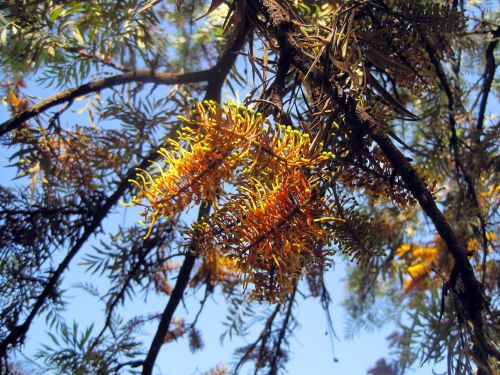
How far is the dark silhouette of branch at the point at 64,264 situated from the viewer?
3.85ft

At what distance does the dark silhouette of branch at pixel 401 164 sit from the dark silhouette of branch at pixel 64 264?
55 cm

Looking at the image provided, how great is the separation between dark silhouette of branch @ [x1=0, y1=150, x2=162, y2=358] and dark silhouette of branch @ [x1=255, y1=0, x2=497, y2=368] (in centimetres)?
55

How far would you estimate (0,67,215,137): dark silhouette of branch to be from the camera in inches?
49.1

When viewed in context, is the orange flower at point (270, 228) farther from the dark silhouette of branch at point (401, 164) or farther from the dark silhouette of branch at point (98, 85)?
the dark silhouette of branch at point (98, 85)

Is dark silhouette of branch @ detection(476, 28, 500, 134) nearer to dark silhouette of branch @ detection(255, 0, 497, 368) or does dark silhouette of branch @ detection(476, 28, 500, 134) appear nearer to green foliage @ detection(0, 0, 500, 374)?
green foliage @ detection(0, 0, 500, 374)

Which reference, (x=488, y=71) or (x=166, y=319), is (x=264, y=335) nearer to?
(x=166, y=319)

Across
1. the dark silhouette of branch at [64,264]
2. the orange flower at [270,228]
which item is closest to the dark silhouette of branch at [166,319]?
the dark silhouette of branch at [64,264]

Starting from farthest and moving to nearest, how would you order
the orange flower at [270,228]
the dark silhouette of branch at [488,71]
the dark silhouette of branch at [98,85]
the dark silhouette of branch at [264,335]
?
the dark silhouette of branch at [264,335]
the dark silhouette of branch at [488,71]
the dark silhouette of branch at [98,85]
the orange flower at [270,228]

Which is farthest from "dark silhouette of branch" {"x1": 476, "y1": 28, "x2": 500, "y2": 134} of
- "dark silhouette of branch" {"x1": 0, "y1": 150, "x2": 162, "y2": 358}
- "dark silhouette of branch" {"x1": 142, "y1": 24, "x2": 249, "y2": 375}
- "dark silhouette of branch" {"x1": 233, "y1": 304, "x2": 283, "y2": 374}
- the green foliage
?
"dark silhouette of branch" {"x1": 0, "y1": 150, "x2": 162, "y2": 358}

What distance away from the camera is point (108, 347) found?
1.29 m

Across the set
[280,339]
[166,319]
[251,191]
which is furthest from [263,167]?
[280,339]

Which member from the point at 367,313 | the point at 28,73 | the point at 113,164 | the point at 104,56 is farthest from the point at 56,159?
the point at 367,313

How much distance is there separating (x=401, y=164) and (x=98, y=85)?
3.09 feet

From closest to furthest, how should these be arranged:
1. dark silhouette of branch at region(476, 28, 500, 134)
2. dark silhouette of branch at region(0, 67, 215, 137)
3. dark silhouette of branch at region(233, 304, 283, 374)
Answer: dark silhouette of branch at region(0, 67, 215, 137) → dark silhouette of branch at region(476, 28, 500, 134) → dark silhouette of branch at region(233, 304, 283, 374)
